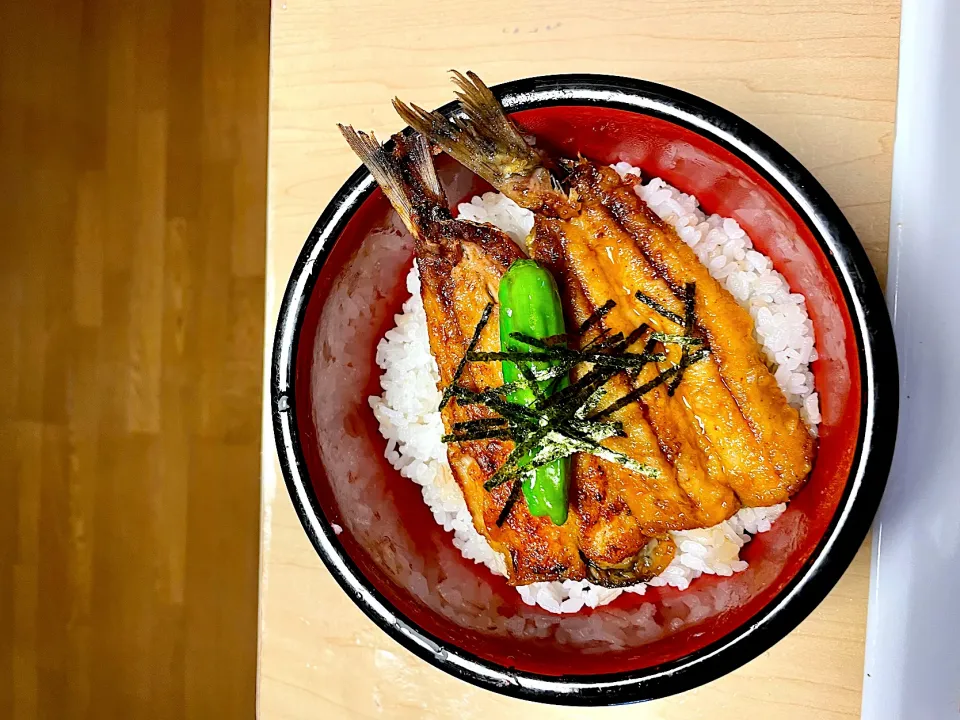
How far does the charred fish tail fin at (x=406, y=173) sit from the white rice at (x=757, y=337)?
0.14 metres

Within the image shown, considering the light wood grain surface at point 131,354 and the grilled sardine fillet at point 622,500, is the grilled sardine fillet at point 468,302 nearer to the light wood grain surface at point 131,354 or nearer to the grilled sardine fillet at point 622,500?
the grilled sardine fillet at point 622,500

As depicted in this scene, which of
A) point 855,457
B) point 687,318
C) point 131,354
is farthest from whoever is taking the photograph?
point 131,354

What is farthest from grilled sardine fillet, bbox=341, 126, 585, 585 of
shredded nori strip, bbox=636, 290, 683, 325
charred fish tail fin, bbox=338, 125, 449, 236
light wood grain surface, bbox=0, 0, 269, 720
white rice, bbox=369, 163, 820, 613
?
light wood grain surface, bbox=0, 0, 269, 720

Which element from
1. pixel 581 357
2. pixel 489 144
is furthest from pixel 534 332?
pixel 489 144

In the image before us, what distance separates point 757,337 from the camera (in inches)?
48.8

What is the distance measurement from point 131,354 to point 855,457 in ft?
7.15

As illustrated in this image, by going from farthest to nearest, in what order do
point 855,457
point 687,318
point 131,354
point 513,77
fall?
point 131,354 < point 513,77 < point 687,318 < point 855,457

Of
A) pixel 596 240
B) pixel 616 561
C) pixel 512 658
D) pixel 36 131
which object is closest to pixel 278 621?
pixel 512 658

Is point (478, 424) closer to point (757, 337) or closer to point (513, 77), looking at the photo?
point (757, 337)

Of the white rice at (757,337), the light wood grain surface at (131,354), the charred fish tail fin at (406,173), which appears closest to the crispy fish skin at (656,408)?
the white rice at (757,337)

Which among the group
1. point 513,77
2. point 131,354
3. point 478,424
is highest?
point 513,77

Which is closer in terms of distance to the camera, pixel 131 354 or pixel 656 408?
pixel 656 408

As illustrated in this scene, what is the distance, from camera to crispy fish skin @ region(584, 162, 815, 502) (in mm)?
1133

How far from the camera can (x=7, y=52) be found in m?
2.60
